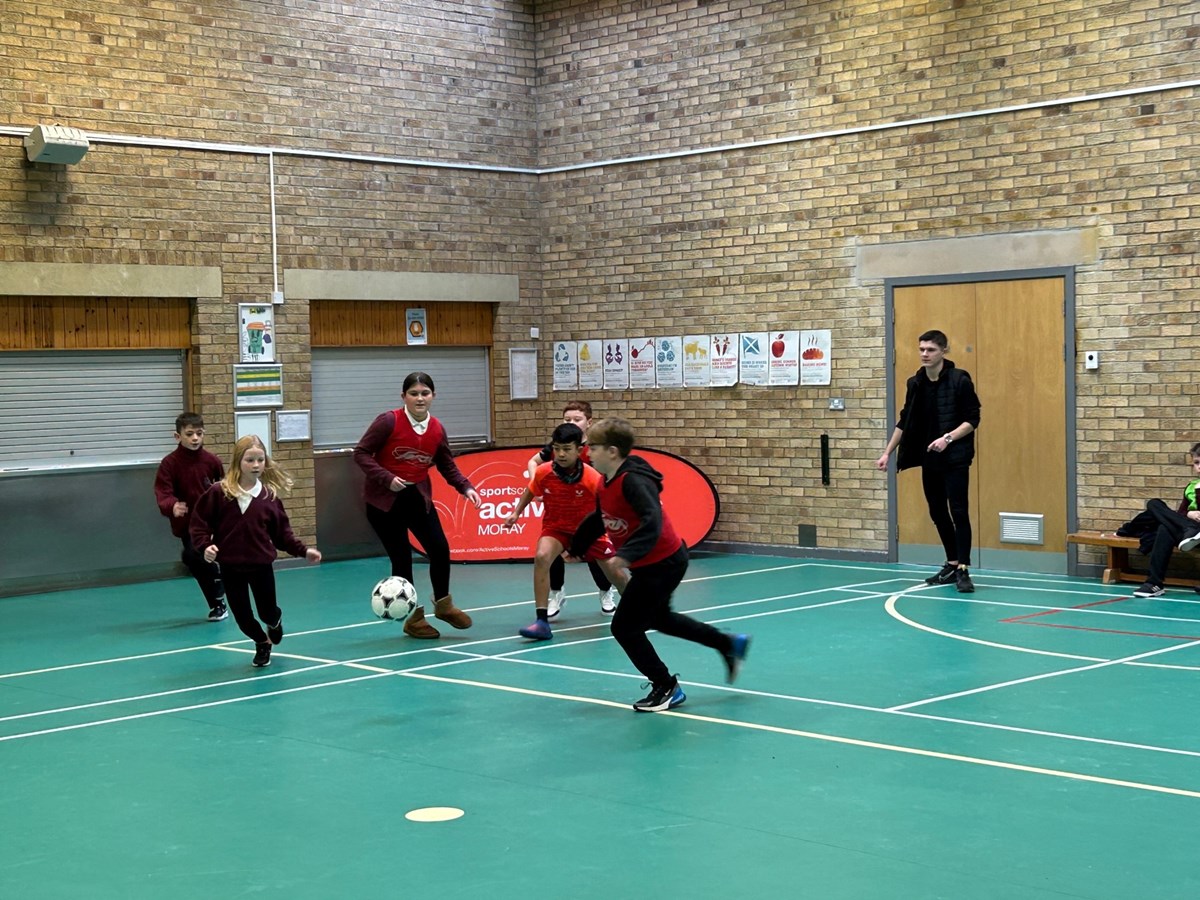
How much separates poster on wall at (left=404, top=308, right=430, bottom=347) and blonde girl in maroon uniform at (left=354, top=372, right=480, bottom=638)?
642 cm

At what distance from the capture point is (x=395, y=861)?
603cm

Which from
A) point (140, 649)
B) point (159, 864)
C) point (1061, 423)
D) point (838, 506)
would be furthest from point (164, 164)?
point (159, 864)

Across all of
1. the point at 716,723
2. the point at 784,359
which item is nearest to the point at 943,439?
the point at 784,359

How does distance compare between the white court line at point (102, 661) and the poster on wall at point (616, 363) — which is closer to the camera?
the white court line at point (102, 661)

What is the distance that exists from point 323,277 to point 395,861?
11688 millimetres

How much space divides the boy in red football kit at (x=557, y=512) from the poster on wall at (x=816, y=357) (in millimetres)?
5377

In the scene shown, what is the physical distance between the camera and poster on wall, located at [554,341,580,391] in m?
18.6

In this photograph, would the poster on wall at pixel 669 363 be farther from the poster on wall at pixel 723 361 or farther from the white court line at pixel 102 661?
the white court line at pixel 102 661

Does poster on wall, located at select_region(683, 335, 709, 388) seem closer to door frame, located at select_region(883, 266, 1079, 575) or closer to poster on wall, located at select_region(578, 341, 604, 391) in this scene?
poster on wall, located at select_region(578, 341, 604, 391)

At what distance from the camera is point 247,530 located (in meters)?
10.3

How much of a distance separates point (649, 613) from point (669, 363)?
30.4ft

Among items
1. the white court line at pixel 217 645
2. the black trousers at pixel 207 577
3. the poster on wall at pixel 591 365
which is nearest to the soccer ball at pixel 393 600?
the white court line at pixel 217 645

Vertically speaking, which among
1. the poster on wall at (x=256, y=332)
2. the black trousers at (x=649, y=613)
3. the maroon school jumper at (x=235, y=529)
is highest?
the poster on wall at (x=256, y=332)

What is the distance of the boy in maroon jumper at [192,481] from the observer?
12797mm
